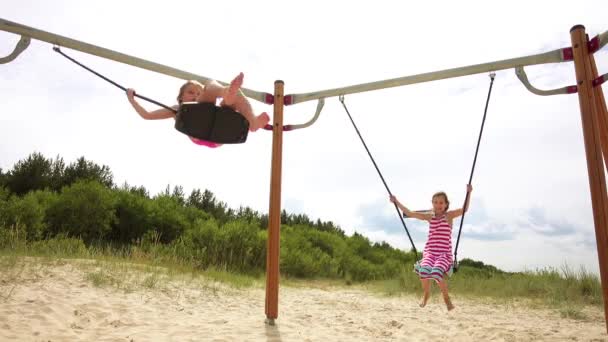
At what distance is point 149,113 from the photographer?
166 inches

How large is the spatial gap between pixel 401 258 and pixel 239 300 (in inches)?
528

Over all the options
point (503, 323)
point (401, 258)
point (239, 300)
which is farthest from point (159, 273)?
point (401, 258)

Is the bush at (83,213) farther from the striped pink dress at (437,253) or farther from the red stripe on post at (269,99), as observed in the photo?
the striped pink dress at (437,253)

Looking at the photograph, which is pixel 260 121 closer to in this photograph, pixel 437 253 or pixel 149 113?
pixel 149 113

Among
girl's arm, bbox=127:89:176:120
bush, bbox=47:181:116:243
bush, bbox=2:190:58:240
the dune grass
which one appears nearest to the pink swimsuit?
girl's arm, bbox=127:89:176:120

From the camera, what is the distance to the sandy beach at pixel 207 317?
5.14 m

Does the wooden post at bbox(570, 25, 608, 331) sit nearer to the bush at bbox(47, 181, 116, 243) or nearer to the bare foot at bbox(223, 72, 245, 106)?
the bare foot at bbox(223, 72, 245, 106)

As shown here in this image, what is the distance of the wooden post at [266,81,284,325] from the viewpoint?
5098mm

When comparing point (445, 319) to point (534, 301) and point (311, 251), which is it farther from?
point (311, 251)

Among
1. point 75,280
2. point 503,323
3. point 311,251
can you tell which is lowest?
point 503,323

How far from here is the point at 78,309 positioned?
18.9ft

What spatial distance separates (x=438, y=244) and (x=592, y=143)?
178 cm

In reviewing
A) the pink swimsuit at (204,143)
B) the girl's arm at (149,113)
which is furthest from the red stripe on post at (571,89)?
the girl's arm at (149,113)

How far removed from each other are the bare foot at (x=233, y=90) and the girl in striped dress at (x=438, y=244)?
2.06 m
